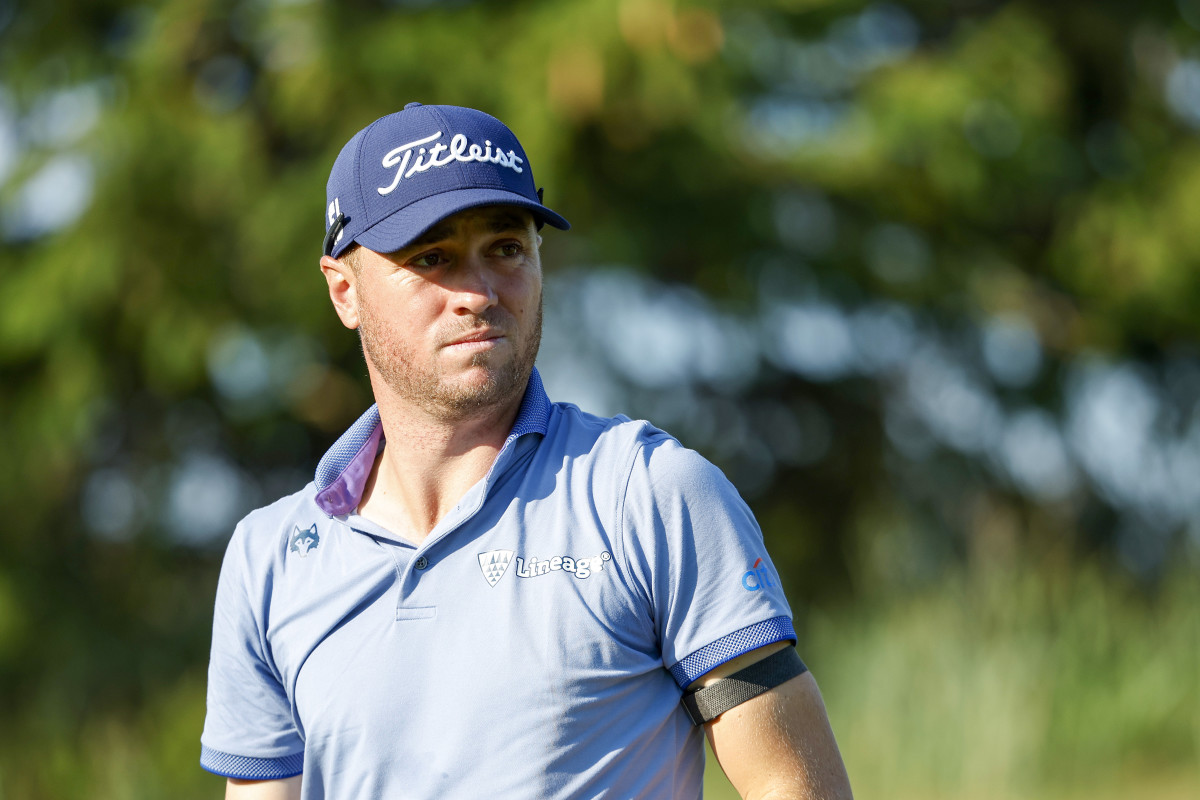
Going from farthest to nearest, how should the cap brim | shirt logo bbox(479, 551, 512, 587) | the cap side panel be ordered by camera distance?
the cap side panel → the cap brim → shirt logo bbox(479, 551, 512, 587)

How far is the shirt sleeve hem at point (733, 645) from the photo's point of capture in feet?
5.90

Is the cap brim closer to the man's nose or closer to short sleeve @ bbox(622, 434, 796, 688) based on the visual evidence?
the man's nose

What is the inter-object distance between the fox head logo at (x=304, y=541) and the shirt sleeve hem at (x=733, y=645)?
2.33 ft

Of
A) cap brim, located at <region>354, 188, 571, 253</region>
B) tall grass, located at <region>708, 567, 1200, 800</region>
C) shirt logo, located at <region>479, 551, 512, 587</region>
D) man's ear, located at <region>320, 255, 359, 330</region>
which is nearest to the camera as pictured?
shirt logo, located at <region>479, 551, 512, 587</region>

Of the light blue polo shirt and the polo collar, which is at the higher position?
the polo collar

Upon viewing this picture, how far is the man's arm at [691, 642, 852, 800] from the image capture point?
1791 mm

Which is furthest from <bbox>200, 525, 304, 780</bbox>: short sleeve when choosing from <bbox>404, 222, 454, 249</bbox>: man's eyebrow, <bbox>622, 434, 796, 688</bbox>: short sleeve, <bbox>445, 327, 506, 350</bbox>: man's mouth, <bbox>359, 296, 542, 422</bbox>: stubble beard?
<bbox>622, 434, 796, 688</bbox>: short sleeve

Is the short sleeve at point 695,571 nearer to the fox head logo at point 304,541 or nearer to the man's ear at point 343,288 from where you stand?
the fox head logo at point 304,541

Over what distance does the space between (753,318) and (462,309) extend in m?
5.98

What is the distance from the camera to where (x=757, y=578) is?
185 cm

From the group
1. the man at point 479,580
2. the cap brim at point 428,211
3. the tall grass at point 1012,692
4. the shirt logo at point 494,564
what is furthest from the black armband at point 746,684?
the tall grass at point 1012,692

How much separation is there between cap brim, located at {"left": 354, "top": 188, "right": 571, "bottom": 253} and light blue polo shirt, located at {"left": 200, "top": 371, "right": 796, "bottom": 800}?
387mm

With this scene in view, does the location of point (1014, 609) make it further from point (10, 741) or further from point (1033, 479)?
point (10, 741)

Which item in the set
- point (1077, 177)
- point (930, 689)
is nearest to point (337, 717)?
point (930, 689)
